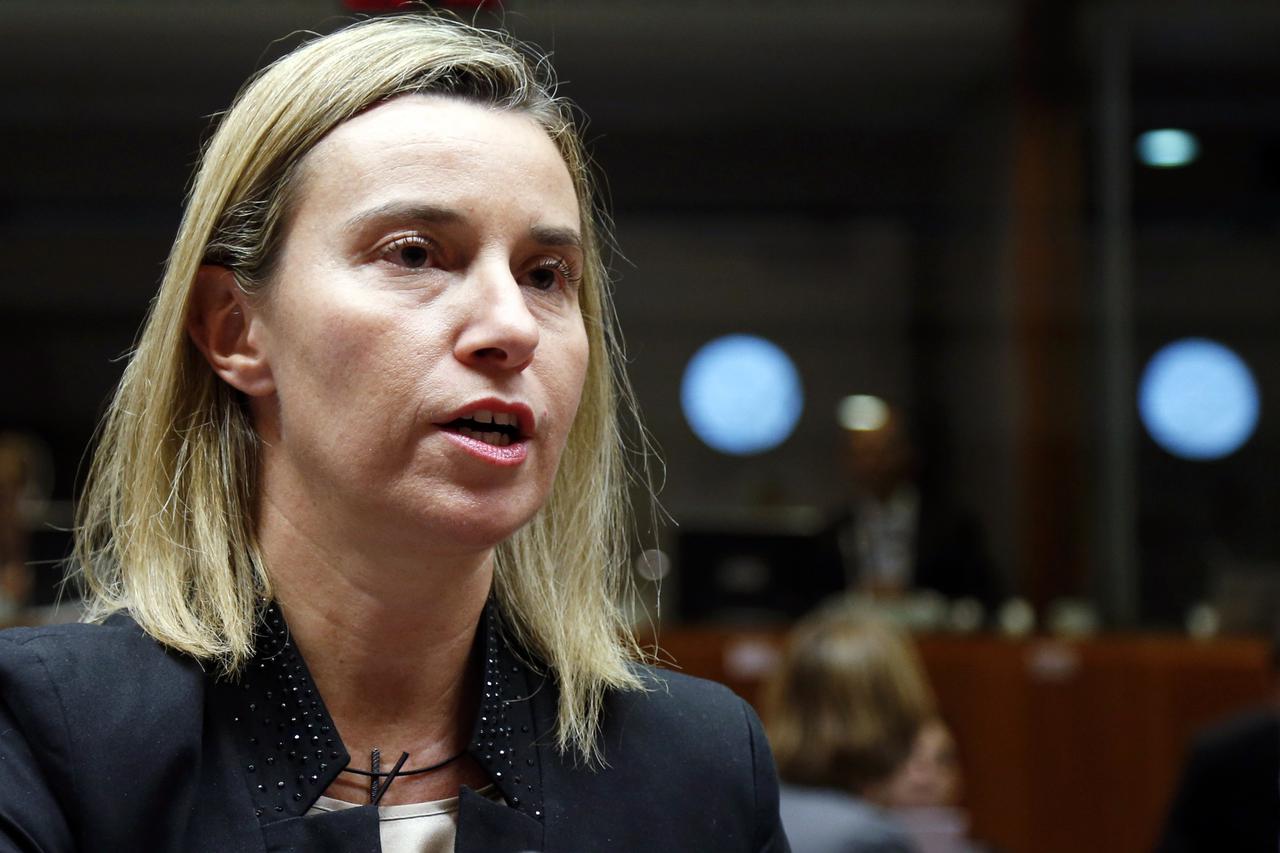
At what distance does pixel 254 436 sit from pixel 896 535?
204 inches

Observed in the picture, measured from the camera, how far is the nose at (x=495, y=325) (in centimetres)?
118

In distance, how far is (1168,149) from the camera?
758cm

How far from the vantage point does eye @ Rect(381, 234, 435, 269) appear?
1198mm

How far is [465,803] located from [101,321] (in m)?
7.31

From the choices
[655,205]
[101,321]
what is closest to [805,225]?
[655,205]

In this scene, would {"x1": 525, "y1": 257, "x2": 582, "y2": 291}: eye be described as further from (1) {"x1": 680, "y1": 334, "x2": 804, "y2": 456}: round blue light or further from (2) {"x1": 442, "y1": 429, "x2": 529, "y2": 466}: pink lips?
(1) {"x1": 680, "y1": 334, "x2": 804, "y2": 456}: round blue light

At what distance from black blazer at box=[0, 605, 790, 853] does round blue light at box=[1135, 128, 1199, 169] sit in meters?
6.72

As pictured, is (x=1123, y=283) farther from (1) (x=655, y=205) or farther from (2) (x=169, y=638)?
(2) (x=169, y=638)

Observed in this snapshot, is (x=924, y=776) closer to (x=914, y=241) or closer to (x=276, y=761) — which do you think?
(x=276, y=761)

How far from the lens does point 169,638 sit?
121cm

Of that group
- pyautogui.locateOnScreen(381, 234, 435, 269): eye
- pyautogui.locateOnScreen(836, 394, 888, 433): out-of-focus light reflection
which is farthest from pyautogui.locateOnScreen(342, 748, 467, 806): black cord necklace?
pyautogui.locateOnScreen(836, 394, 888, 433): out-of-focus light reflection

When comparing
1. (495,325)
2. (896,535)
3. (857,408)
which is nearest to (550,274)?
(495,325)

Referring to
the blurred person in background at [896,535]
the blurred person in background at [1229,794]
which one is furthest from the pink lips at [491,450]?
the blurred person in background at [896,535]

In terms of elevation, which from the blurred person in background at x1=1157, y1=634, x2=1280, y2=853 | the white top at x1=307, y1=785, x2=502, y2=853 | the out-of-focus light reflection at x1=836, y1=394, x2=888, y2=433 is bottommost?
the blurred person in background at x1=1157, y1=634, x2=1280, y2=853
